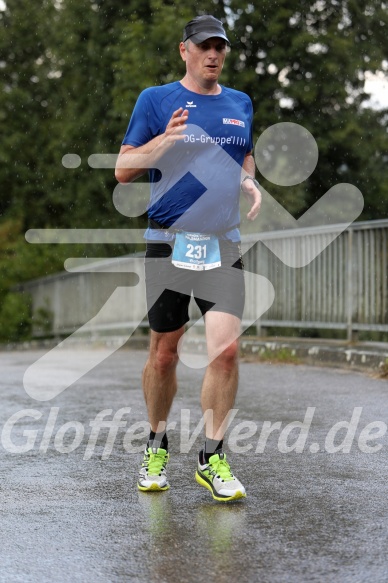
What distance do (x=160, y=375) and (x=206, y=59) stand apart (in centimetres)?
149

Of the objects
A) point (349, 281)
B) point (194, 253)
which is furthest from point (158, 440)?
point (349, 281)

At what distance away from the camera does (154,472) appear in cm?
525

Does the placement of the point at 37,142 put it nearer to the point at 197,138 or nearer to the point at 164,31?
the point at 164,31

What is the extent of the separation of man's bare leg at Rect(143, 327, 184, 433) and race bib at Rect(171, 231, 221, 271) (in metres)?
0.33

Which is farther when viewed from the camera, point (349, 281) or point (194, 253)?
point (349, 281)

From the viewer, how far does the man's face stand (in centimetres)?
515

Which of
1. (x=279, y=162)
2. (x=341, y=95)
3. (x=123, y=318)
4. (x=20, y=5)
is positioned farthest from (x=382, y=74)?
(x=20, y=5)

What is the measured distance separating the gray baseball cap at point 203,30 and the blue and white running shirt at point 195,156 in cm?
25

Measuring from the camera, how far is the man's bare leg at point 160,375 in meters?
5.28

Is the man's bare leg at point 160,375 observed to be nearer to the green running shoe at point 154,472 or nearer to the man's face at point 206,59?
the green running shoe at point 154,472

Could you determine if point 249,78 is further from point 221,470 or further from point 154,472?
point 221,470

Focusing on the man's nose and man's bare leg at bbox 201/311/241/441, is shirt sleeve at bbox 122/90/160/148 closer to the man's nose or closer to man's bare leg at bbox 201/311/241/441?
the man's nose

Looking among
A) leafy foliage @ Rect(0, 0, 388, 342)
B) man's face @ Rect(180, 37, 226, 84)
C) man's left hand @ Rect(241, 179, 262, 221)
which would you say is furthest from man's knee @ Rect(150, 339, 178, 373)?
leafy foliage @ Rect(0, 0, 388, 342)

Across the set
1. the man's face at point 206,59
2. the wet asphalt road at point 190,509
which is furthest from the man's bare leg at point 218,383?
the man's face at point 206,59
